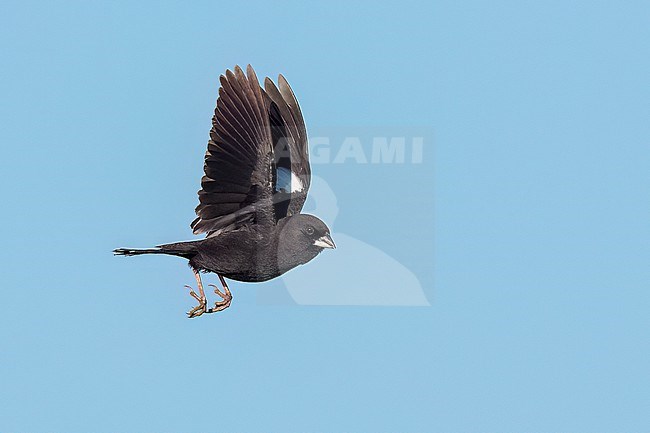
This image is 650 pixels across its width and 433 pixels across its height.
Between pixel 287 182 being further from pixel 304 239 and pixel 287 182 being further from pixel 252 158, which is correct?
pixel 304 239

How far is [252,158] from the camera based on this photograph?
1614cm

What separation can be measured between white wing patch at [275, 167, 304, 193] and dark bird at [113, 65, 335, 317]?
0.01 m

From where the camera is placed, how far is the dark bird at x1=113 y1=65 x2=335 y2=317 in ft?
52.4

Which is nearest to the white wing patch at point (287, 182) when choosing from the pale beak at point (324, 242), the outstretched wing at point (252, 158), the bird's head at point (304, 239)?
the outstretched wing at point (252, 158)

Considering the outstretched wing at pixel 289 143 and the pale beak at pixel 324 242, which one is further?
the outstretched wing at pixel 289 143

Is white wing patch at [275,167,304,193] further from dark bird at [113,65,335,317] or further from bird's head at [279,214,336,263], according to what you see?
bird's head at [279,214,336,263]

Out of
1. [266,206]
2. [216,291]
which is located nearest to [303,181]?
[266,206]

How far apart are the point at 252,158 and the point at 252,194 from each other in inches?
16.7

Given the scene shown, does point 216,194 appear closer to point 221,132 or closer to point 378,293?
point 221,132

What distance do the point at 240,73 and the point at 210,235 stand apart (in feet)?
6.30

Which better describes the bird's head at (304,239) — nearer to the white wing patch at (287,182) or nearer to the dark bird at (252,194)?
the dark bird at (252,194)

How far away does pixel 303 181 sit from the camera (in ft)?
53.6

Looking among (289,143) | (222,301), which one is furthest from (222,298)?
(289,143)

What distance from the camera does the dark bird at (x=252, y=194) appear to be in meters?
16.0
